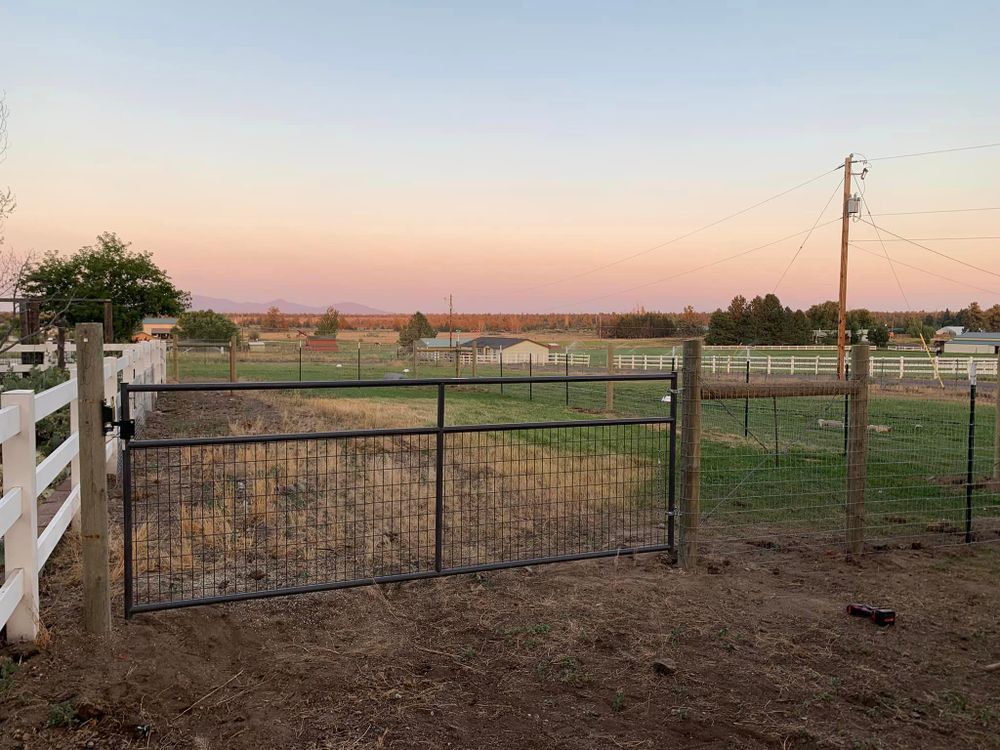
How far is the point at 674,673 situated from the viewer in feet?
14.3

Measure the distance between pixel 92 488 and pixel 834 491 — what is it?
709 cm

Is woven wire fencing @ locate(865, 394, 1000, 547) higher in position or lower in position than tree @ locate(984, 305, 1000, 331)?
lower

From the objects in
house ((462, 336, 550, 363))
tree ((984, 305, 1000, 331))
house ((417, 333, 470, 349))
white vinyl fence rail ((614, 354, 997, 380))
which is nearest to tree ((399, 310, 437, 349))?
house ((417, 333, 470, 349))

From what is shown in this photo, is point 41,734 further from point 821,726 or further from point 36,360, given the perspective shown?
point 36,360

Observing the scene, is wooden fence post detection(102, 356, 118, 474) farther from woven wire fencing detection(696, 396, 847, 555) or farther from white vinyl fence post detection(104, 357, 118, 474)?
woven wire fencing detection(696, 396, 847, 555)

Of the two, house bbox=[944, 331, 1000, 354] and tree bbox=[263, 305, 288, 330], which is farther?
tree bbox=[263, 305, 288, 330]

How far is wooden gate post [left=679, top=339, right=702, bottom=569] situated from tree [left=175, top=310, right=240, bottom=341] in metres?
52.3

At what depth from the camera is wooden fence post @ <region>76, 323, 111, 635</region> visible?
14.1ft

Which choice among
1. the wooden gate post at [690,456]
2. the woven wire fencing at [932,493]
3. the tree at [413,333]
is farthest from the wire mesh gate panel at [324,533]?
the tree at [413,333]

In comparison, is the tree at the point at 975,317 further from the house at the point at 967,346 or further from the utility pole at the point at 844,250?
the utility pole at the point at 844,250

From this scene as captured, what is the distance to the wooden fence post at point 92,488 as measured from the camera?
4293 millimetres

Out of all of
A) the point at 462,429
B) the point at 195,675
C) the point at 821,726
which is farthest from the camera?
the point at 462,429

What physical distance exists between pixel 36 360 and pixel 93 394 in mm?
12666

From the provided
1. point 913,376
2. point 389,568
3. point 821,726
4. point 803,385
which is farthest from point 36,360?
point 913,376
